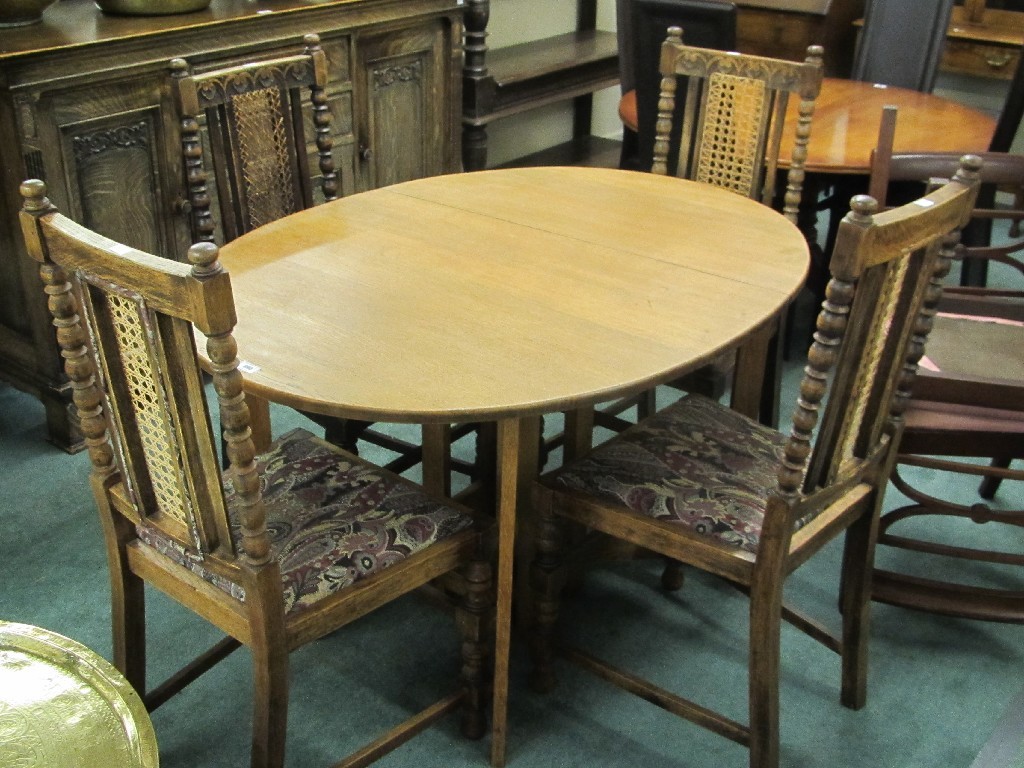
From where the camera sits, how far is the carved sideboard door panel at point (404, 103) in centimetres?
329

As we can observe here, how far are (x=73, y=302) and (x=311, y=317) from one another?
40 cm

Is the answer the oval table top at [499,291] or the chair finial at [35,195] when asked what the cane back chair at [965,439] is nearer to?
the oval table top at [499,291]

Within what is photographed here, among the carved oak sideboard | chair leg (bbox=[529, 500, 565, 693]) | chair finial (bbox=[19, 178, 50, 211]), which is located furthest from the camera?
the carved oak sideboard

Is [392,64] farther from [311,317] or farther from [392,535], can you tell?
[392,535]

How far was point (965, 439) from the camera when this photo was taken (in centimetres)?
202

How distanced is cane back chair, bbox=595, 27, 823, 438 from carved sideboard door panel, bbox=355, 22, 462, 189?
1110 millimetres

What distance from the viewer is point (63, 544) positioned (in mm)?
2418

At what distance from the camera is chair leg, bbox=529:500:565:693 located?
186 cm

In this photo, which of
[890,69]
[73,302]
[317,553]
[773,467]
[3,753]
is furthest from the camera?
[890,69]

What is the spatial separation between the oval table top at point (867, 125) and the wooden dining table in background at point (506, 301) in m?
0.77

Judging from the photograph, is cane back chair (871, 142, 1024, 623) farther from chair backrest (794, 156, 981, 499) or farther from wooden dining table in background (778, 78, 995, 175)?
wooden dining table in background (778, 78, 995, 175)

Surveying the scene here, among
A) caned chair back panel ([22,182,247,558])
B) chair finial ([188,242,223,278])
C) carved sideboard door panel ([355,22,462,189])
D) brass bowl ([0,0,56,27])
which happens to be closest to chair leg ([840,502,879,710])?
caned chair back panel ([22,182,247,558])

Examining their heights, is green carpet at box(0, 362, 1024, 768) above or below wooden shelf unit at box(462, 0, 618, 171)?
below

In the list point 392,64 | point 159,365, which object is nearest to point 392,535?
point 159,365
